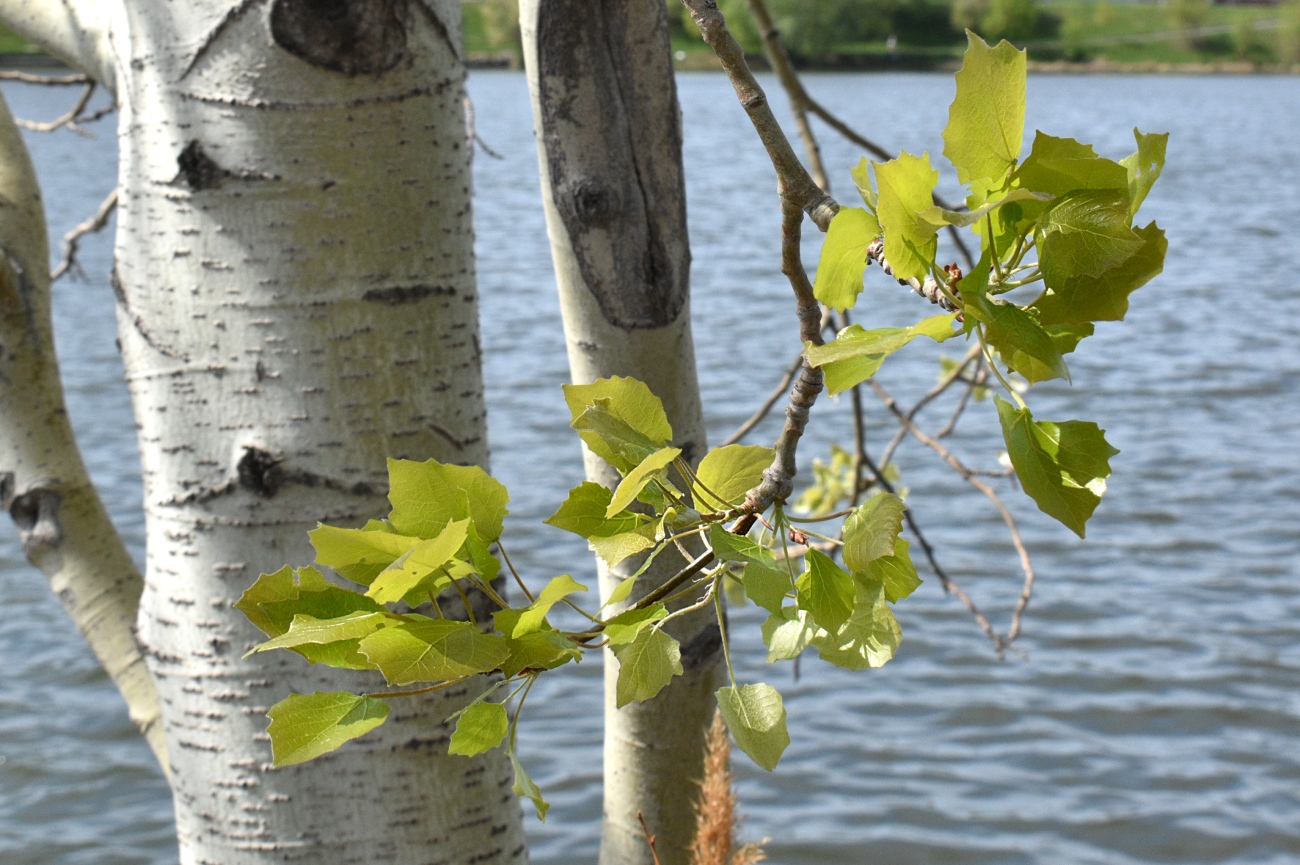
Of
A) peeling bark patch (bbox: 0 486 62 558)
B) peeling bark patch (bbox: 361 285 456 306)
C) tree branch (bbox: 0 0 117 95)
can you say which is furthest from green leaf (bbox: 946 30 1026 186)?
peeling bark patch (bbox: 0 486 62 558)

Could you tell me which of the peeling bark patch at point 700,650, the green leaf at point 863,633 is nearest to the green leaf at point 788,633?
the green leaf at point 863,633

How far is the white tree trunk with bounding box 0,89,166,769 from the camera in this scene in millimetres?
1663

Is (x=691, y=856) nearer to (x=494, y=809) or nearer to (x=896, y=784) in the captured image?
(x=494, y=809)

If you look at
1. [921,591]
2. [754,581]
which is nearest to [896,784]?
[921,591]

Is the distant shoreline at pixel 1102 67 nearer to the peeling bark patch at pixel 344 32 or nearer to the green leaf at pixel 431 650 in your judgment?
the peeling bark patch at pixel 344 32

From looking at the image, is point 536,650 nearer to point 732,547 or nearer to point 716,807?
point 732,547

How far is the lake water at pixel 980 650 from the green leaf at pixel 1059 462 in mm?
3878

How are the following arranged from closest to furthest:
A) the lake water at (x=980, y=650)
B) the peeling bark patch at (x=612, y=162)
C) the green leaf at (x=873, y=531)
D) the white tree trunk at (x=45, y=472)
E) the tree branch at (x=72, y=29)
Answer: the green leaf at (x=873, y=531)
the peeling bark patch at (x=612, y=162)
the tree branch at (x=72, y=29)
the white tree trunk at (x=45, y=472)
the lake water at (x=980, y=650)

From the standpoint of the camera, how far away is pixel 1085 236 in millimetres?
411

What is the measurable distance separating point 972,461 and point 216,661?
641 cm

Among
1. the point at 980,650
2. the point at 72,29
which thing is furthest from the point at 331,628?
the point at 980,650

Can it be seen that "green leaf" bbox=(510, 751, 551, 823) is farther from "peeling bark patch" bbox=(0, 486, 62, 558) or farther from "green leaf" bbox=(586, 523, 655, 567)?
"peeling bark patch" bbox=(0, 486, 62, 558)

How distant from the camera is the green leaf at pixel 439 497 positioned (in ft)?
1.60

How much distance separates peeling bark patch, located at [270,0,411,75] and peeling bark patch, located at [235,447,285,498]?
364mm
